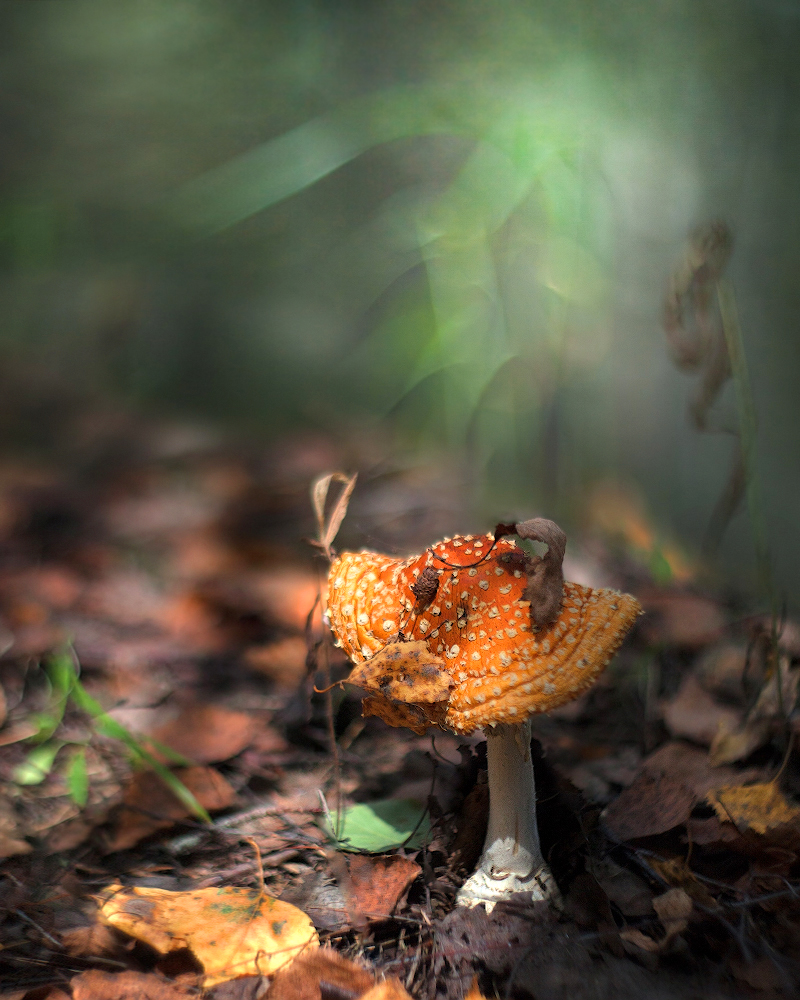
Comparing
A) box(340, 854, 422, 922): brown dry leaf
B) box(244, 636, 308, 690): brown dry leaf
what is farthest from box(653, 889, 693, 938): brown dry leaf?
box(244, 636, 308, 690): brown dry leaf

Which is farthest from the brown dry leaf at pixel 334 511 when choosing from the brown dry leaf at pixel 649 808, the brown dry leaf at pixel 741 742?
the brown dry leaf at pixel 741 742

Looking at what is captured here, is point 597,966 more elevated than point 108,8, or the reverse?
point 108,8

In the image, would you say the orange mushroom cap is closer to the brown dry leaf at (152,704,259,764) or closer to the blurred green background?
the brown dry leaf at (152,704,259,764)

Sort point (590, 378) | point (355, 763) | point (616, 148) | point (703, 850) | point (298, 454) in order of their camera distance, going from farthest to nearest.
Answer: point (298, 454)
point (590, 378)
point (616, 148)
point (355, 763)
point (703, 850)

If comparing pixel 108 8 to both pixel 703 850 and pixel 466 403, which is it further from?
pixel 703 850

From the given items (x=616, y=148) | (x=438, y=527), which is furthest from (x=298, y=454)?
(x=616, y=148)

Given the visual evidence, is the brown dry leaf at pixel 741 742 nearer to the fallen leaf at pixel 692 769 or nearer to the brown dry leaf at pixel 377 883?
the fallen leaf at pixel 692 769

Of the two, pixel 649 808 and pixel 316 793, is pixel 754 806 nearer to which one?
pixel 649 808
